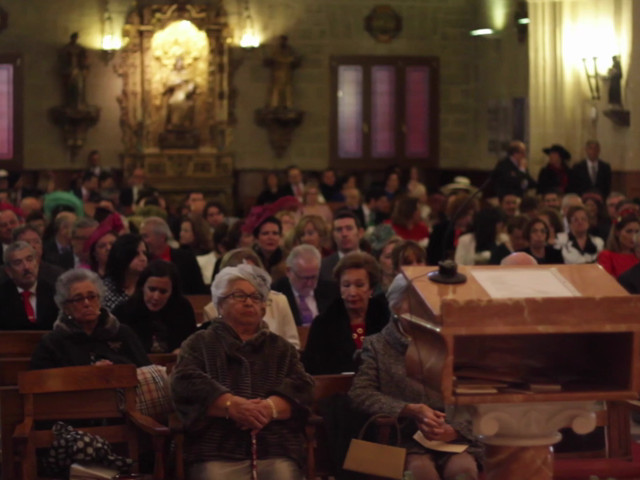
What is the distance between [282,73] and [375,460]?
15713 mm

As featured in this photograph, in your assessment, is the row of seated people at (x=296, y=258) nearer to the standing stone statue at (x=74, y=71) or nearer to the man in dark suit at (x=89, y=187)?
the man in dark suit at (x=89, y=187)

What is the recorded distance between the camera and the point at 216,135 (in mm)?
19859

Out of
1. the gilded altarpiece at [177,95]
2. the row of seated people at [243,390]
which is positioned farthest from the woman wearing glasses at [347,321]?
the gilded altarpiece at [177,95]

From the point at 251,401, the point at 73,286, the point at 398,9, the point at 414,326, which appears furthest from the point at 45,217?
the point at 398,9

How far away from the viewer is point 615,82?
15.3 m

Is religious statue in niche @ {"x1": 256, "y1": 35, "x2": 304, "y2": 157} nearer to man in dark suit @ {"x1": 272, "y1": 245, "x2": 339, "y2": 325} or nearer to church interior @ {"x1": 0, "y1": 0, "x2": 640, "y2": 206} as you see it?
church interior @ {"x1": 0, "y1": 0, "x2": 640, "y2": 206}

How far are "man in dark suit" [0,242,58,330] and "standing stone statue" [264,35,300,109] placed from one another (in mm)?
12599

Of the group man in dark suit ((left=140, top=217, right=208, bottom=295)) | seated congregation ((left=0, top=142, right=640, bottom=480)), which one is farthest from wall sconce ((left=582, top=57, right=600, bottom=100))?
man in dark suit ((left=140, top=217, right=208, bottom=295))

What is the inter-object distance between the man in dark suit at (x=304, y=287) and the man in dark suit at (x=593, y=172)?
8.37 metres

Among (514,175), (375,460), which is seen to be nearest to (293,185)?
(514,175)

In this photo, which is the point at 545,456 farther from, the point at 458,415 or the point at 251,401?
the point at 251,401

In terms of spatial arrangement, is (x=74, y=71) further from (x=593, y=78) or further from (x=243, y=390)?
(x=243, y=390)

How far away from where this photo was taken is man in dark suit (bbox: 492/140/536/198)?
583 inches

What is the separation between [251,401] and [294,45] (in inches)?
609
